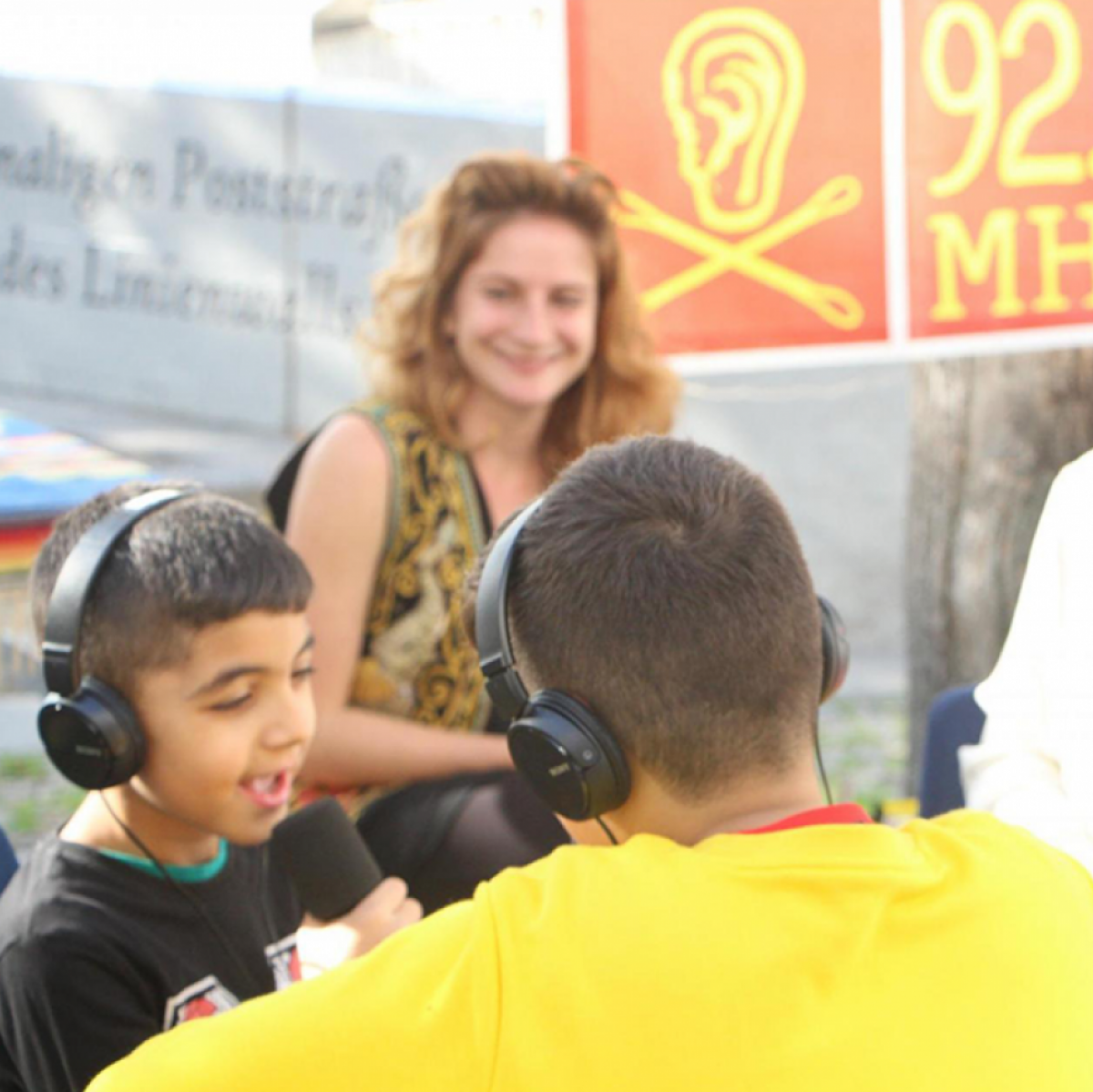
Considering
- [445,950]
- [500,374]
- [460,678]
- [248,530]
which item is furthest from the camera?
[500,374]

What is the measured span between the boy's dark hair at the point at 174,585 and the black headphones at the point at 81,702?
0.04 metres

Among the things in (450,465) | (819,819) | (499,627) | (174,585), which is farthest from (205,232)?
(819,819)

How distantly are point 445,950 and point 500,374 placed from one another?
179 cm

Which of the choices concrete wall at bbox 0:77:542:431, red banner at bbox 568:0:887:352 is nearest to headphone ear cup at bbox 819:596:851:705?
red banner at bbox 568:0:887:352

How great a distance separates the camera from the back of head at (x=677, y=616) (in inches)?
49.9

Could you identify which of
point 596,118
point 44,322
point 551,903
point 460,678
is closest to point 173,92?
point 44,322

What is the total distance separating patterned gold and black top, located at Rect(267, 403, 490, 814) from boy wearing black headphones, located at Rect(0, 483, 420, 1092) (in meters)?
0.60

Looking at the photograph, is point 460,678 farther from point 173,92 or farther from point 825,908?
point 173,92

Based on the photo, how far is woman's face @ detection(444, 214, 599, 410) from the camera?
9.34ft

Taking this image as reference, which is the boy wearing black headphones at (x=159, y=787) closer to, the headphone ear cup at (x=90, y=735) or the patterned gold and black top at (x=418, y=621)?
the headphone ear cup at (x=90, y=735)

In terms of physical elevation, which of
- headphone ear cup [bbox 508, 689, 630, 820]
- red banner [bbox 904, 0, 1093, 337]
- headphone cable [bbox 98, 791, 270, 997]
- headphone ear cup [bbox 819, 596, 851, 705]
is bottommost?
headphone cable [bbox 98, 791, 270, 997]

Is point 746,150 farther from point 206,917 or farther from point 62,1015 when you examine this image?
point 62,1015

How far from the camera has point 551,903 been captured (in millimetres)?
1160

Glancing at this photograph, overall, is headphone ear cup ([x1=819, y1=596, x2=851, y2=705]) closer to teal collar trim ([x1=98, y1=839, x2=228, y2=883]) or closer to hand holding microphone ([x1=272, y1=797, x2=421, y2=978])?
hand holding microphone ([x1=272, y1=797, x2=421, y2=978])
